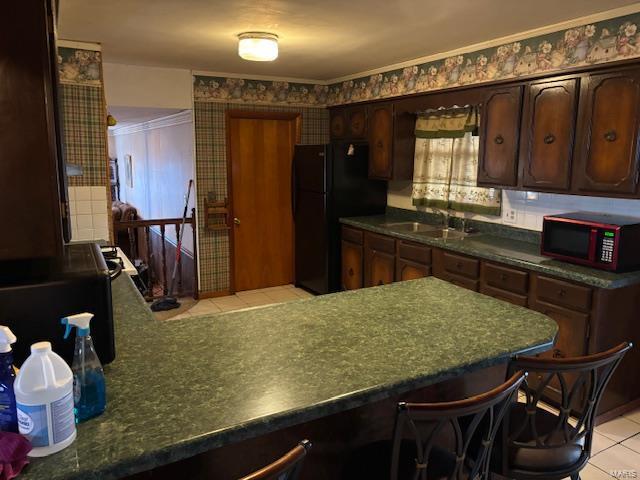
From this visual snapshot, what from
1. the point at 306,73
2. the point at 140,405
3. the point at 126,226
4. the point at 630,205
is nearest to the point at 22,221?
the point at 140,405

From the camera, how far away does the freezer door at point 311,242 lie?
4.92 m

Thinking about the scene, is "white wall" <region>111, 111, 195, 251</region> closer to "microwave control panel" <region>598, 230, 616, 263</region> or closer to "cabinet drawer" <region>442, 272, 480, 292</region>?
"cabinet drawer" <region>442, 272, 480, 292</region>

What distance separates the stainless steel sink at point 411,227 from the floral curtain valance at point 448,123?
0.85m

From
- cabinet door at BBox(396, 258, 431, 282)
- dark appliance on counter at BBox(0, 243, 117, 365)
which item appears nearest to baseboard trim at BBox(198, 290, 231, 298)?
cabinet door at BBox(396, 258, 431, 282)

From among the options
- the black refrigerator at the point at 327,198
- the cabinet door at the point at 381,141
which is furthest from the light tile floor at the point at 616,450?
the black refrigerator at the point at 327,198

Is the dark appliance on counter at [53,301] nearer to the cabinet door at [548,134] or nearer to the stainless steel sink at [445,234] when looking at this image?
the cabinet door at [548,134]

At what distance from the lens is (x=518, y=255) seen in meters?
3.14

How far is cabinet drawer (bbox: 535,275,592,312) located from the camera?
2.66m

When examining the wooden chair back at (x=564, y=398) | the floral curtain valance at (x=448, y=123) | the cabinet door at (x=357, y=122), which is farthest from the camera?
the cabinet door at (x=357, y=122)

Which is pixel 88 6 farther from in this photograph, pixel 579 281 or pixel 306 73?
pixel 579 281

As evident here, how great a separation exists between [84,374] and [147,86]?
13.1 ft

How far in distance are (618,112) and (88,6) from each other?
10.2 feet

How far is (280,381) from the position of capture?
1.33 m

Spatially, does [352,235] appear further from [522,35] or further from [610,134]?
[610,134]
